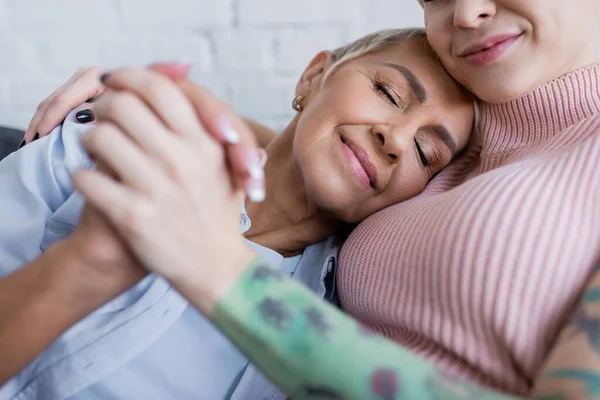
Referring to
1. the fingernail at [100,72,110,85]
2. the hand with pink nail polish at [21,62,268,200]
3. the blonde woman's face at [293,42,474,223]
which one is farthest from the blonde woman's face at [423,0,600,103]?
Answer: the fingernail at [100,72,110,85]

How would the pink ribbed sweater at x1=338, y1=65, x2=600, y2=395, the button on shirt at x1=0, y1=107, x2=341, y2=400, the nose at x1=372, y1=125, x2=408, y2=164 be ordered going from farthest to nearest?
the nose at x1=372, y1=125, x2=408, y2=164 < the button on shirt at x1=0, y1=107, x2=341, y2=400 < the pink ribbed sweater at x1=338, y1=65, x2=600, y2=395

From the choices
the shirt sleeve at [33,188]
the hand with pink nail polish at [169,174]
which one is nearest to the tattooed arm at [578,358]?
the hand with pink nail polish at [169,174]

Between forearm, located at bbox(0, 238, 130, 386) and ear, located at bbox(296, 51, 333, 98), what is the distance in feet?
2.16

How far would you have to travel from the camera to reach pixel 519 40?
0.73 m

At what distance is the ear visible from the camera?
41.8 inches

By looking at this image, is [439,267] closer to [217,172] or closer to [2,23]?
[217,172]

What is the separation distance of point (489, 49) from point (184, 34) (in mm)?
906

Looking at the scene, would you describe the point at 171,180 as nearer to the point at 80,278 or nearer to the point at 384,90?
the point at 80,278

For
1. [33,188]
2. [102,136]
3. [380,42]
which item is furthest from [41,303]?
[380,42]

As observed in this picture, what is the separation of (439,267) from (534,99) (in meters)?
0.32

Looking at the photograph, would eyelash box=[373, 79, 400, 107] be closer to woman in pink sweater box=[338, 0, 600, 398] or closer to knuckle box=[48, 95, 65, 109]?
woman in pink sweater box=[338, 0, 600, 398]

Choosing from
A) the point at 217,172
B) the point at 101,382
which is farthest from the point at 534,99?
the point at 101,382

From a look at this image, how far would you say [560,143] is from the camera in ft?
2.27

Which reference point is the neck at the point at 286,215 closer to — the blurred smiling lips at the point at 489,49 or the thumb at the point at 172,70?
the blurred smiling lips at the point at 489,49
